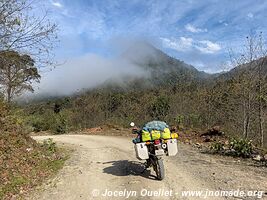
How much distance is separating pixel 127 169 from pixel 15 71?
619 centimetres

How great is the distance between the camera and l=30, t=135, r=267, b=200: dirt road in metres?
6.98

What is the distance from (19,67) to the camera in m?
12.3

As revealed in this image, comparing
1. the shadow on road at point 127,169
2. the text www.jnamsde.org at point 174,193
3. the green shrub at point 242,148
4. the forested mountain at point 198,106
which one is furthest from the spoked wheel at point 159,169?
the forested mountain at point 198,106

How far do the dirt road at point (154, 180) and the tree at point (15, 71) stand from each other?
3.94 m

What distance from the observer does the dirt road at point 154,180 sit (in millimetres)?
6980

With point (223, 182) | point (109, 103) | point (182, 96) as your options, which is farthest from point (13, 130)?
point (109, 103)

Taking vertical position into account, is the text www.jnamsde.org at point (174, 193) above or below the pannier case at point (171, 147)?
below

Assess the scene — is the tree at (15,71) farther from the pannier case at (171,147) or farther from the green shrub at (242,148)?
the green shrub at (242,148)

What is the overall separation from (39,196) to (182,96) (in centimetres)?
2013

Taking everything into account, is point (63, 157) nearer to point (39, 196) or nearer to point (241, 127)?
point (39, 196)

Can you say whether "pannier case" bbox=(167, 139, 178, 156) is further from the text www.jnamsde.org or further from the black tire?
the text www.jnamsde.org

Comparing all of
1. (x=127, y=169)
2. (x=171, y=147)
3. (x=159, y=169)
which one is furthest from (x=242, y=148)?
(x=159, y=169)

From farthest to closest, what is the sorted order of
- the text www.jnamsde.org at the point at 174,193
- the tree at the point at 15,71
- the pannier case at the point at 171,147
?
the tree at the point at 15,71, the pannier case at the point at 171,147, the text www.jnamsde.org at the point at 174,193

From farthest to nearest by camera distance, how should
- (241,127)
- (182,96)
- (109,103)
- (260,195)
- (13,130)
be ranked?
1. (109,103)
2. (182,96)
3. (241,127)
4. (13,130)
5. (260,195)
